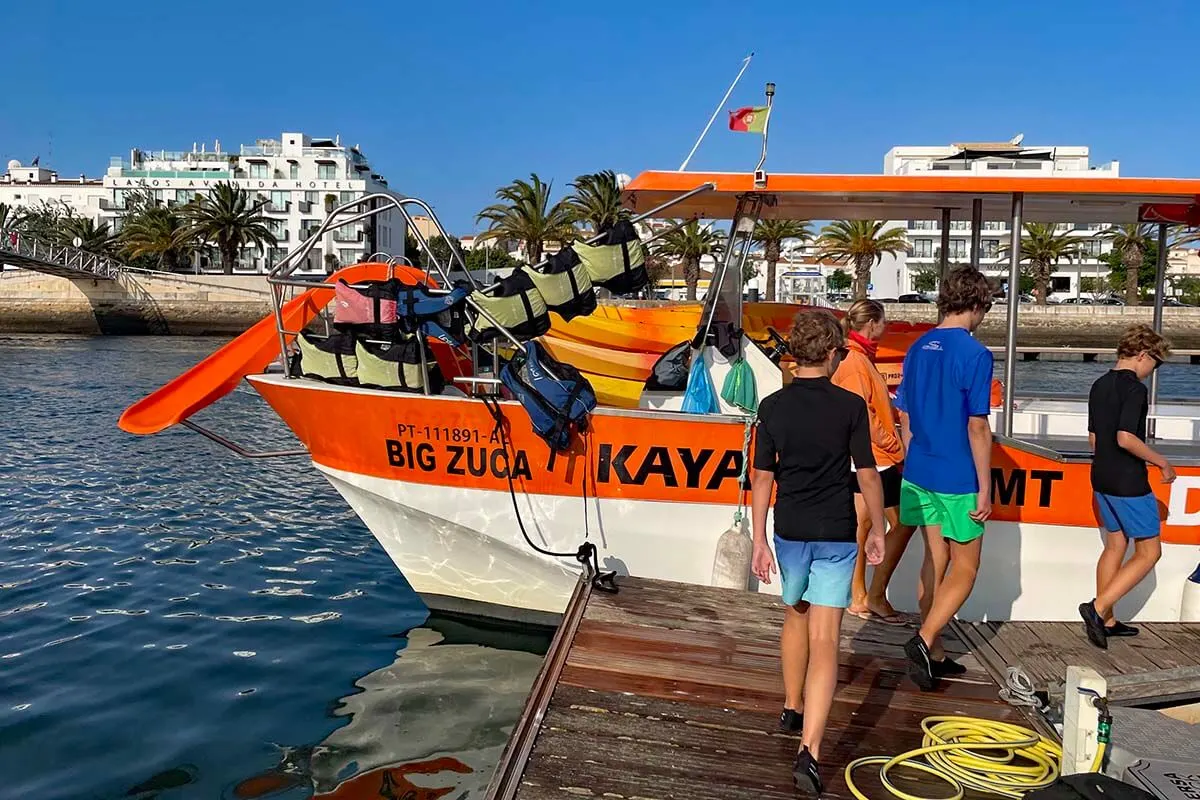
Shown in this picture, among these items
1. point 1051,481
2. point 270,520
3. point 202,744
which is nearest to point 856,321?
point 1051,481

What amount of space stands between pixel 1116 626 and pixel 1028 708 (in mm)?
1486

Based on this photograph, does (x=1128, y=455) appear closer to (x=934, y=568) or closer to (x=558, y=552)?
(x=934, y=568)

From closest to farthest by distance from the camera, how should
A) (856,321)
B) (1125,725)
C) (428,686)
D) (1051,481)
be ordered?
(1125,725)
(856,321)
(1051,481)
(428,686)

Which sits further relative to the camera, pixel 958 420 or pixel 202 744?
pixel 202 744

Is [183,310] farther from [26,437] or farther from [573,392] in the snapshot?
[573,392]

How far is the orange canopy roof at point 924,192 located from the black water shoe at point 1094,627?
8.89ft

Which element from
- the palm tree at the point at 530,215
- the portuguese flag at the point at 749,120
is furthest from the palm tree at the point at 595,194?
the portuguese flag at the point at 749,120

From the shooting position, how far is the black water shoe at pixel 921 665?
454 cm

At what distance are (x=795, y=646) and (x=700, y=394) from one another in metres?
2.91

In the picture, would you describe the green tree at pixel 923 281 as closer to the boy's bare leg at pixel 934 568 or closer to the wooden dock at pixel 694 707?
the wooden dock at pixel 694 707

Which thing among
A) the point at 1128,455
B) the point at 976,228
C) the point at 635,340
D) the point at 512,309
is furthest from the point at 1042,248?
the point at 512,309

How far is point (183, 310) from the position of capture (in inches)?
2148

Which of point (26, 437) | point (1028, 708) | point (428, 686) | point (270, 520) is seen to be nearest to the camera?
point (1028, 708)

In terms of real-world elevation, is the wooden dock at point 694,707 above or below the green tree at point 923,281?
below
